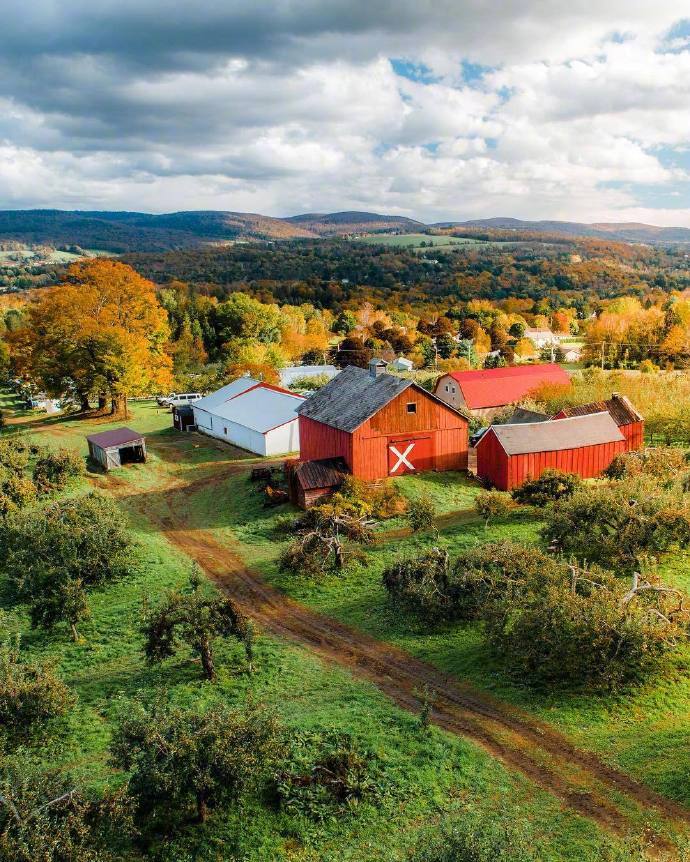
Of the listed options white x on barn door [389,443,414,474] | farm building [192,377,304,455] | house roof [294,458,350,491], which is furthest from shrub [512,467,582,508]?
farm building [192,377,304,455]

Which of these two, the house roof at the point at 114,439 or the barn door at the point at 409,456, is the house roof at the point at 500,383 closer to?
the barn door at the point at 409,456

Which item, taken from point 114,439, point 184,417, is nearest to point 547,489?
point 114,439

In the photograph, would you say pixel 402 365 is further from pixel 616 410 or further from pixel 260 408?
pixel 616 410

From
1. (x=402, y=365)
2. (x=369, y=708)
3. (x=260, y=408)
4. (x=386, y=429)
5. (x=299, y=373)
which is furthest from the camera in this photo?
(x=402, y=365)

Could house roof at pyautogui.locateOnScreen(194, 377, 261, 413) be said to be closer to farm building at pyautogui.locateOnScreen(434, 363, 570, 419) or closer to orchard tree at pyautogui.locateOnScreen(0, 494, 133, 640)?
farm building at pyautogui.locateOnScreen(434, 363, 570, 419)

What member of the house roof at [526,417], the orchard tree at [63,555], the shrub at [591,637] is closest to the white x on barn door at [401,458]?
the house roof at [526,417]
